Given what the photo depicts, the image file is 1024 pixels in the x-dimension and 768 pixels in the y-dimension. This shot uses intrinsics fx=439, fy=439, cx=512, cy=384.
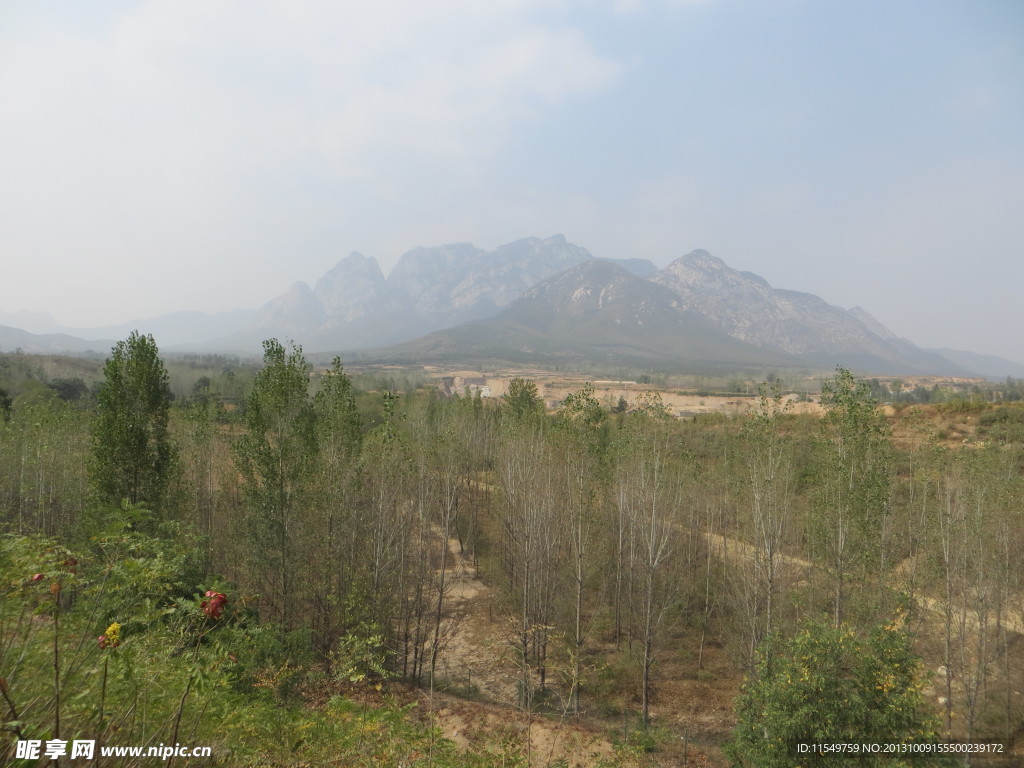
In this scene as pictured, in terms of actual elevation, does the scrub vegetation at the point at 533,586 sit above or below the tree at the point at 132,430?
below

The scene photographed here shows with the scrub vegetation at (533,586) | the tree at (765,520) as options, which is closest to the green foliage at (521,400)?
the scrub vegetation at (533,586)

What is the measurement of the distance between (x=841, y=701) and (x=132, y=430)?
2139cm

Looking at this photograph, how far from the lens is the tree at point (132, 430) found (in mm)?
15125

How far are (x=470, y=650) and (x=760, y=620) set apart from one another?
42.7ft

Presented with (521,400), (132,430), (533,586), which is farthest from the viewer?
(521,400)

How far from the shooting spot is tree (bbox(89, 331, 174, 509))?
15.1 metres

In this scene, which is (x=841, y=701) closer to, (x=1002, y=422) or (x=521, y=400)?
(x=521, y=400)

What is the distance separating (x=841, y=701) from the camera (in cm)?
848

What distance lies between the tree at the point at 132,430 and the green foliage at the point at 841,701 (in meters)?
19.1

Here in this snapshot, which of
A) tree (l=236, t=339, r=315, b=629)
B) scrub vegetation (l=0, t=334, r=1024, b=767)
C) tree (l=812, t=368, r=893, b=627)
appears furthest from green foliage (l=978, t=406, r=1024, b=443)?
tree (l=236, t=339, r=315, b=629)

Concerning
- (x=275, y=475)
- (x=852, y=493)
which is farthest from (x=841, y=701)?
(x=275, y=475)

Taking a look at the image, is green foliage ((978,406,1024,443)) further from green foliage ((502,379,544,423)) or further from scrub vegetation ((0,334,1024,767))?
green foliage ((502,379,544,423))

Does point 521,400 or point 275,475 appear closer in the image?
point 275,475

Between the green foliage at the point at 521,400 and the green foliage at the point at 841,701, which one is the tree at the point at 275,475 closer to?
the green foliage at the point at 841,701
